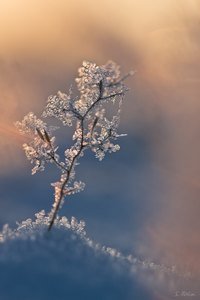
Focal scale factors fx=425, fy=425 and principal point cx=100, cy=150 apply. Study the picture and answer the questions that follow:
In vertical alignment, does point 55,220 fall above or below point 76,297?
above

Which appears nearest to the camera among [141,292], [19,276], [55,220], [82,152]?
[141,292]

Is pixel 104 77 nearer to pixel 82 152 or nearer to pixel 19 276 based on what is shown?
pixel 82 152

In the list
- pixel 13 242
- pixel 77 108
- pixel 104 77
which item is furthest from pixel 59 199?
pixel 13 242

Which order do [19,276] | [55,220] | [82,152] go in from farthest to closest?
[82,152], [55,220], [19,276]

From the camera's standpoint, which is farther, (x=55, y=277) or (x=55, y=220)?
(x=55, y=220)

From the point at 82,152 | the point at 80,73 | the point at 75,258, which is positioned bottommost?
the point at 75,258

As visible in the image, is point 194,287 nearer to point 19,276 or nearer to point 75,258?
point 75,258
